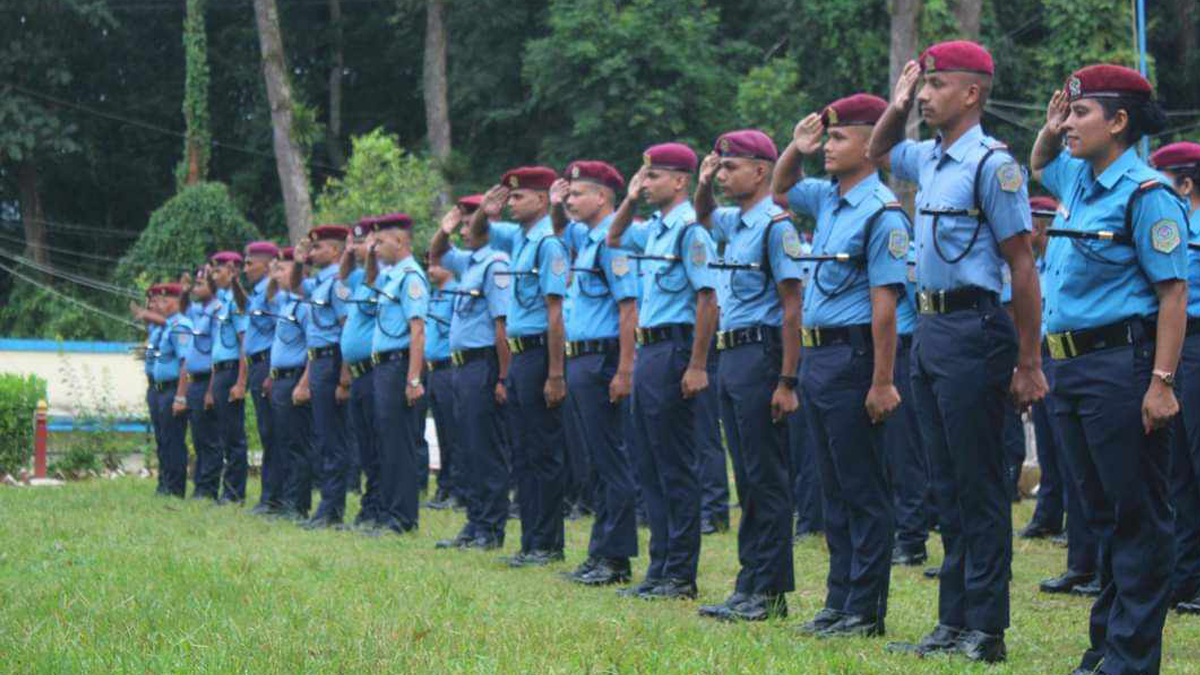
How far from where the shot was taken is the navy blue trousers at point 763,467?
7844 millimetres

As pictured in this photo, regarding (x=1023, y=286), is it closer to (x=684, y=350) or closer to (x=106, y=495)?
(x=684, y=350)

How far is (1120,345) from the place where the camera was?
5.99 metres

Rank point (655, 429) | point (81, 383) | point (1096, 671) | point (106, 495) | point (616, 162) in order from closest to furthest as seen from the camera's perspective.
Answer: point (1096, 671) → point (655, 429) → point (106, 495) → point (81, 383) → point (616, 162)

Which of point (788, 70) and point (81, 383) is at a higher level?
point (788, 70)

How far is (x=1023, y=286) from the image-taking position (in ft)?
20.8

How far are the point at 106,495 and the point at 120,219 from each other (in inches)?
1070

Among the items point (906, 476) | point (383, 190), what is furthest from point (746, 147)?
point (383, 190)

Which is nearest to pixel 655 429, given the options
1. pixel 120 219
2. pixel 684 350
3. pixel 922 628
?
pixel 684 350

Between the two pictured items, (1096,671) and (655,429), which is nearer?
(1096,671)

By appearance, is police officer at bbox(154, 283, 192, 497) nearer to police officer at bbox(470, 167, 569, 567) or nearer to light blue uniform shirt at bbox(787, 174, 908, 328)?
police officer at bbox(470, 167, 569, 567)

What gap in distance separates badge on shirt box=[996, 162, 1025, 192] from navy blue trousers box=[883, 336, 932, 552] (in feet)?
13.0

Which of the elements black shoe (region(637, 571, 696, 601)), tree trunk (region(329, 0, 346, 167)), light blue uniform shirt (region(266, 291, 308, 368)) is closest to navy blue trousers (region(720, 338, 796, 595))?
black shoe (region(637, 571, 696, 601))

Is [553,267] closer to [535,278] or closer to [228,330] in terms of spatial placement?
[535,278]

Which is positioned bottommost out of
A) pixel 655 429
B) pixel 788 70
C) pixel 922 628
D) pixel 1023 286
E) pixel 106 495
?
pixel 106 495
